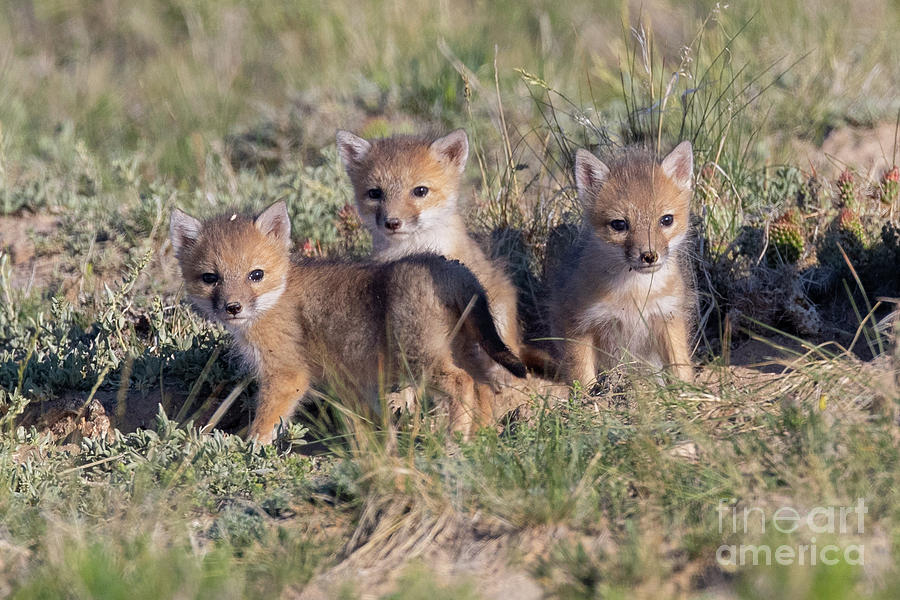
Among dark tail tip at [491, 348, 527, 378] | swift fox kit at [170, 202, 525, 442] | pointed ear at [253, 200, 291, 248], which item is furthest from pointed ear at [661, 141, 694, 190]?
pointed ear at [253, 200, 291, 248]

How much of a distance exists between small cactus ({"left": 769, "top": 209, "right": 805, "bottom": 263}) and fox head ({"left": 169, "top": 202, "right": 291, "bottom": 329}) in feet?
9.60

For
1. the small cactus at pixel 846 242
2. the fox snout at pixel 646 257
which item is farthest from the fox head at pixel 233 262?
the small cactus at pixel 846 242

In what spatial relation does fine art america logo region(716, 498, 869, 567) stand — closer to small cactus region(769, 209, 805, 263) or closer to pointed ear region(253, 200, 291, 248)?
small cactus region(769, 209, 805, 263)

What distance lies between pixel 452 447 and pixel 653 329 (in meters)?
1.45

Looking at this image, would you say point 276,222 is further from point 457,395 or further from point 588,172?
point 588,172

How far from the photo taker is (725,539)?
3107 millimetres

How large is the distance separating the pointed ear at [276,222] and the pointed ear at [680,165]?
2.10 m

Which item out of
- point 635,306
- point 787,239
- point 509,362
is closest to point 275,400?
point 509,362

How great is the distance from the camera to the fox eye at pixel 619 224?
493cm

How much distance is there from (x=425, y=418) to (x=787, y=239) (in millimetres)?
2820

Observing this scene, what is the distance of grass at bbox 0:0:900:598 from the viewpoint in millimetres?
3246

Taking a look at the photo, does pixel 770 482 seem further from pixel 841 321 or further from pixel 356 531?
pixel 841 321

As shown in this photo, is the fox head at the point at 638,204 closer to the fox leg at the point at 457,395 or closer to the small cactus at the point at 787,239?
the small cactus at the point at 787,239

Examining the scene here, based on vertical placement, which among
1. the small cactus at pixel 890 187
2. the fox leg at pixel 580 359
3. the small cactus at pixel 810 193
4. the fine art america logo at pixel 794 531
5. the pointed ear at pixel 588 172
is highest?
the pointed ear at pixel 588 172
